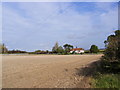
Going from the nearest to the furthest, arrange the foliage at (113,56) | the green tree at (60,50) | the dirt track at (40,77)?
the dirt track at (40,77) < the foliage at (113,56) < the green tree at (60,50)

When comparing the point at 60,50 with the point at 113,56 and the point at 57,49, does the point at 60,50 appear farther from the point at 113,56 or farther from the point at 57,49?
the point at 113,56

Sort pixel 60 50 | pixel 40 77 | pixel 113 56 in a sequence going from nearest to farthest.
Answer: pixel 113 56, pixel 40 77, pixel 60 50

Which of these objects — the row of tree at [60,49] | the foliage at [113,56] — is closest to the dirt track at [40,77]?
the foliage at [113,56]

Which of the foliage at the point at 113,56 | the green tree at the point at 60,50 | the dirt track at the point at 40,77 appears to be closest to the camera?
the dirt track at the point at 40,77


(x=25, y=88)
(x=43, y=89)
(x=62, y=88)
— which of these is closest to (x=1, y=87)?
(x=25, y=88)

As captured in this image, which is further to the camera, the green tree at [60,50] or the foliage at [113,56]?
the green tree at [60,50]

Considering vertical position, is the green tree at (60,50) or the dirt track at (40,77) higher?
the green tree at (60,50)

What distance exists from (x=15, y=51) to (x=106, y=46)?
88.2 metres

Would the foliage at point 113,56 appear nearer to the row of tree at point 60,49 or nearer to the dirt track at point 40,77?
the dirt track at point 40,77

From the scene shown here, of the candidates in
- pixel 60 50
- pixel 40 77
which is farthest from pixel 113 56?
pixel 60 50

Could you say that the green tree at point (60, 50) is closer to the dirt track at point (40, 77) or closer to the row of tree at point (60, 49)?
the row of tree at point (60, 49)

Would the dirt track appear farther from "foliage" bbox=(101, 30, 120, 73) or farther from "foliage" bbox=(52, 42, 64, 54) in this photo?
"foliage" bbox=(52, 42, 64, 54)

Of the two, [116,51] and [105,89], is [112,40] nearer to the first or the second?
[116,51]

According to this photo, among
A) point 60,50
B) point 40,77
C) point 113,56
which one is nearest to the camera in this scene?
point 113,56
